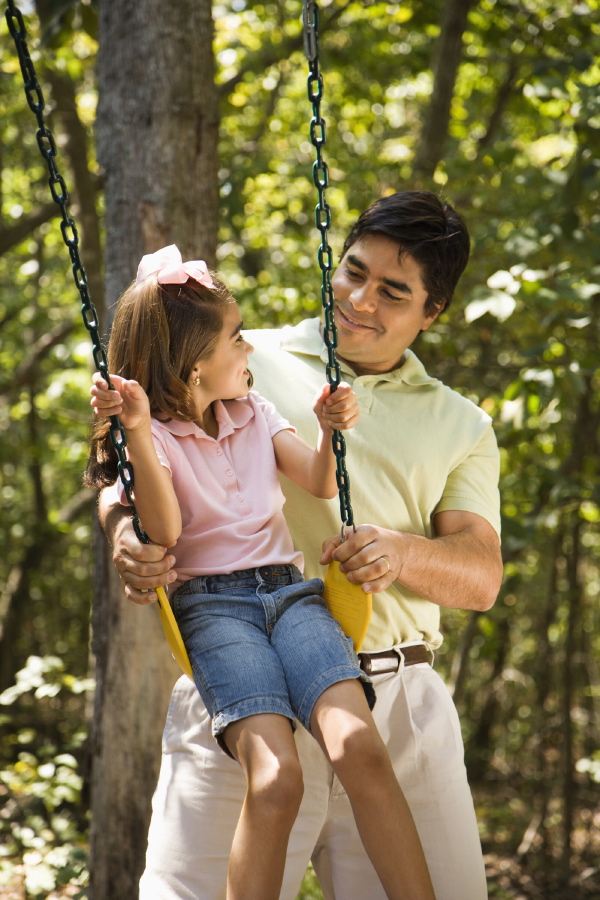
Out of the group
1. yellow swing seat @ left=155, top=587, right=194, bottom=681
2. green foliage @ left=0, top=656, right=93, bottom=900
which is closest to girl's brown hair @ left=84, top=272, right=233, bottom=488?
yellow swing seat @ left=155, top=587, right=194, bottom=681

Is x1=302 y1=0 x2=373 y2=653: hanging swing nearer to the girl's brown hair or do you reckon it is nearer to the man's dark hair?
the girl's brown hair

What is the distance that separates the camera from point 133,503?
169 cm

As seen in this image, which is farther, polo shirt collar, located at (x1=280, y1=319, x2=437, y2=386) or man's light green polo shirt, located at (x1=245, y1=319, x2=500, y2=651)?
polo shirt collar, located at (x1=280, y1=319, x2=437, y2=386)

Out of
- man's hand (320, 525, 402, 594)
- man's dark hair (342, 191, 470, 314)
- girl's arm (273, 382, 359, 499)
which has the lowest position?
man's hand (320, 525, 402, 594)

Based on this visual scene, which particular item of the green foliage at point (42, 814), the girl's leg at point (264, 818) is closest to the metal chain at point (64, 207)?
the girl's leg at point (264, 818)

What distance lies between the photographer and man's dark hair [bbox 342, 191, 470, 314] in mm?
2209

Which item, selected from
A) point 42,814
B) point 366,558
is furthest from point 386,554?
point 42,814

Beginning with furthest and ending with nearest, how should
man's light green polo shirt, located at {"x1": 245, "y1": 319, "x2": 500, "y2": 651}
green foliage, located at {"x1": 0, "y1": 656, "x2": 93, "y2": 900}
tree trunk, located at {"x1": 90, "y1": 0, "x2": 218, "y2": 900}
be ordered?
green foliage, located at {"x1": 0, "y1": 656, "x2": 93, "y2": 900}
tree trunk, located at {"x1": 90, "y1": 0, "x2": 218, "y2": 900}
man's light green polo shirt, located at {"x1": 245, "y1": 319, "x2": 500, "y2": 651}

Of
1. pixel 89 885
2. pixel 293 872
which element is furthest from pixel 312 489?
pixel 89 885

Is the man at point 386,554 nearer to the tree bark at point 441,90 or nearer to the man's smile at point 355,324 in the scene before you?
the man's smile at point 355,324

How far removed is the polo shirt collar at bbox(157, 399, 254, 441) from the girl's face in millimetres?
56

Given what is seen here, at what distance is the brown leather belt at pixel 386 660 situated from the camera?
1.97 meters

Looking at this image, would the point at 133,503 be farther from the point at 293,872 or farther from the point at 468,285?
the point at 468,285

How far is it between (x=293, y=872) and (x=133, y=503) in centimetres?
84
